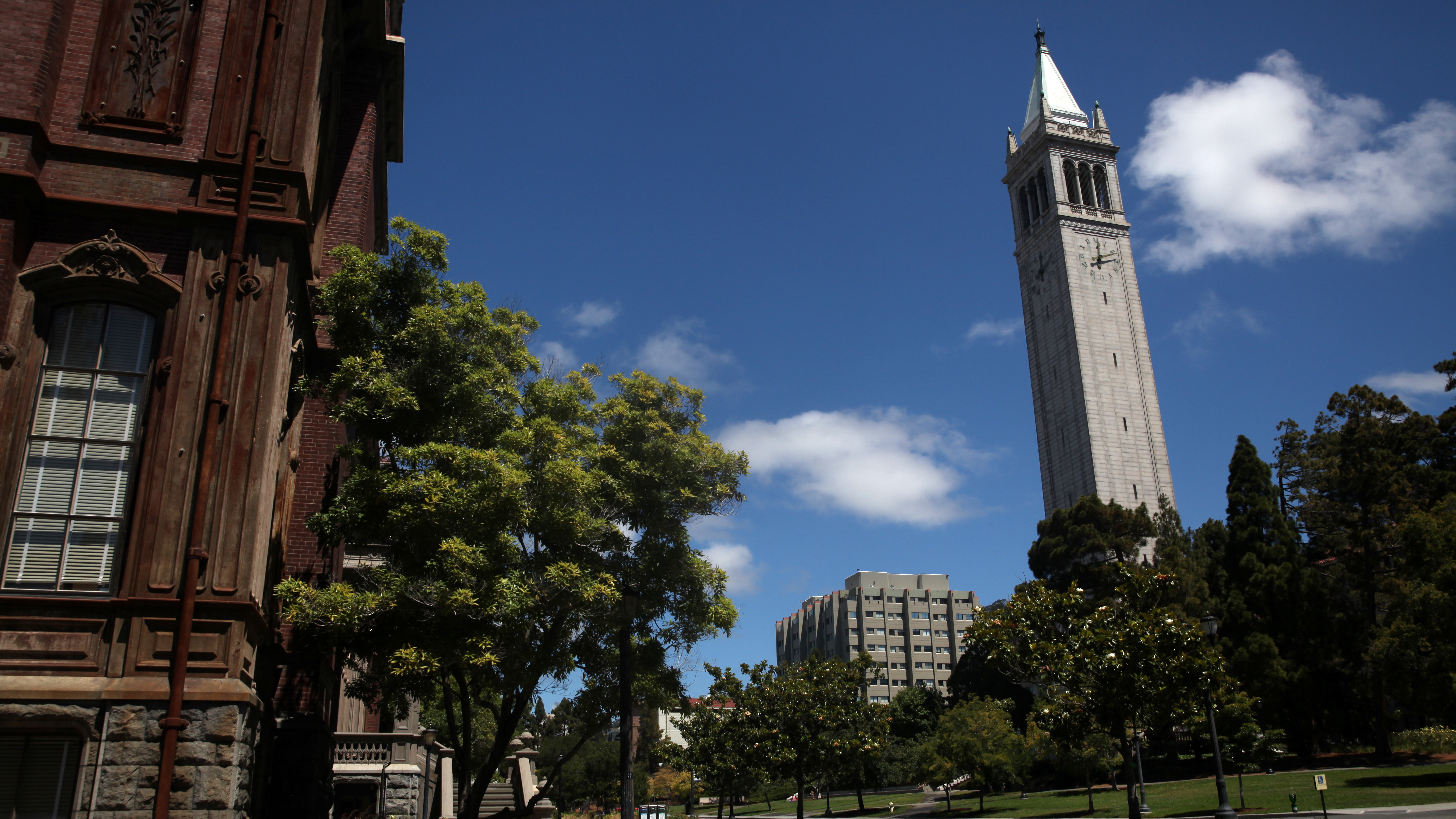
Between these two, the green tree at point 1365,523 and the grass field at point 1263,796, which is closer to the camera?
the grass field at point 1263,796

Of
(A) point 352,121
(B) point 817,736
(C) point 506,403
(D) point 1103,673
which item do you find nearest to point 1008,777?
(B) point 817,736

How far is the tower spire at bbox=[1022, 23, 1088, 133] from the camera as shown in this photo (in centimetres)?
10556

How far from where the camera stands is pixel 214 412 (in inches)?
442

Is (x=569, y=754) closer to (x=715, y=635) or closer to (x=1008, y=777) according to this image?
(x=715, y=635)

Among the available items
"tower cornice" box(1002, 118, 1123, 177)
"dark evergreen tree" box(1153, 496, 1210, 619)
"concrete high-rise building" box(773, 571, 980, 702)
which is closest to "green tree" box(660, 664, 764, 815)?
"dark evergreen tree" box(1153, 496, 1210, 619)

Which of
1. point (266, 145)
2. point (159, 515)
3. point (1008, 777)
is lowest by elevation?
point (1008, 777)

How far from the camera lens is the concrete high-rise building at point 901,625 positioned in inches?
5576

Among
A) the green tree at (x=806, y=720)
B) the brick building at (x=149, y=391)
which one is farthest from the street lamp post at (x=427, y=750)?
the green tree at (x=806, y=720)

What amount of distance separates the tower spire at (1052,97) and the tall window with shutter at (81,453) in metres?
107

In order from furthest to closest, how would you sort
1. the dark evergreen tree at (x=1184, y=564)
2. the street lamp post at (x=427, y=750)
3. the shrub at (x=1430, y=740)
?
the dark evergreen tree at (x=1184, y=564) → the shrub at (x=1430, y=740) → the street lamp post at (x=427, y=750)

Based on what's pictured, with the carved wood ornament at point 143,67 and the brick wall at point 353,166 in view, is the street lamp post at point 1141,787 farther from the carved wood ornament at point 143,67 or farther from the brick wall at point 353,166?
the carved wood ornament at point 143,67

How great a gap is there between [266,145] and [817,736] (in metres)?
26.2

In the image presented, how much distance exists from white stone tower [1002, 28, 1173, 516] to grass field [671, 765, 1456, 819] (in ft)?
140

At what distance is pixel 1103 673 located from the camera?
19297mm
